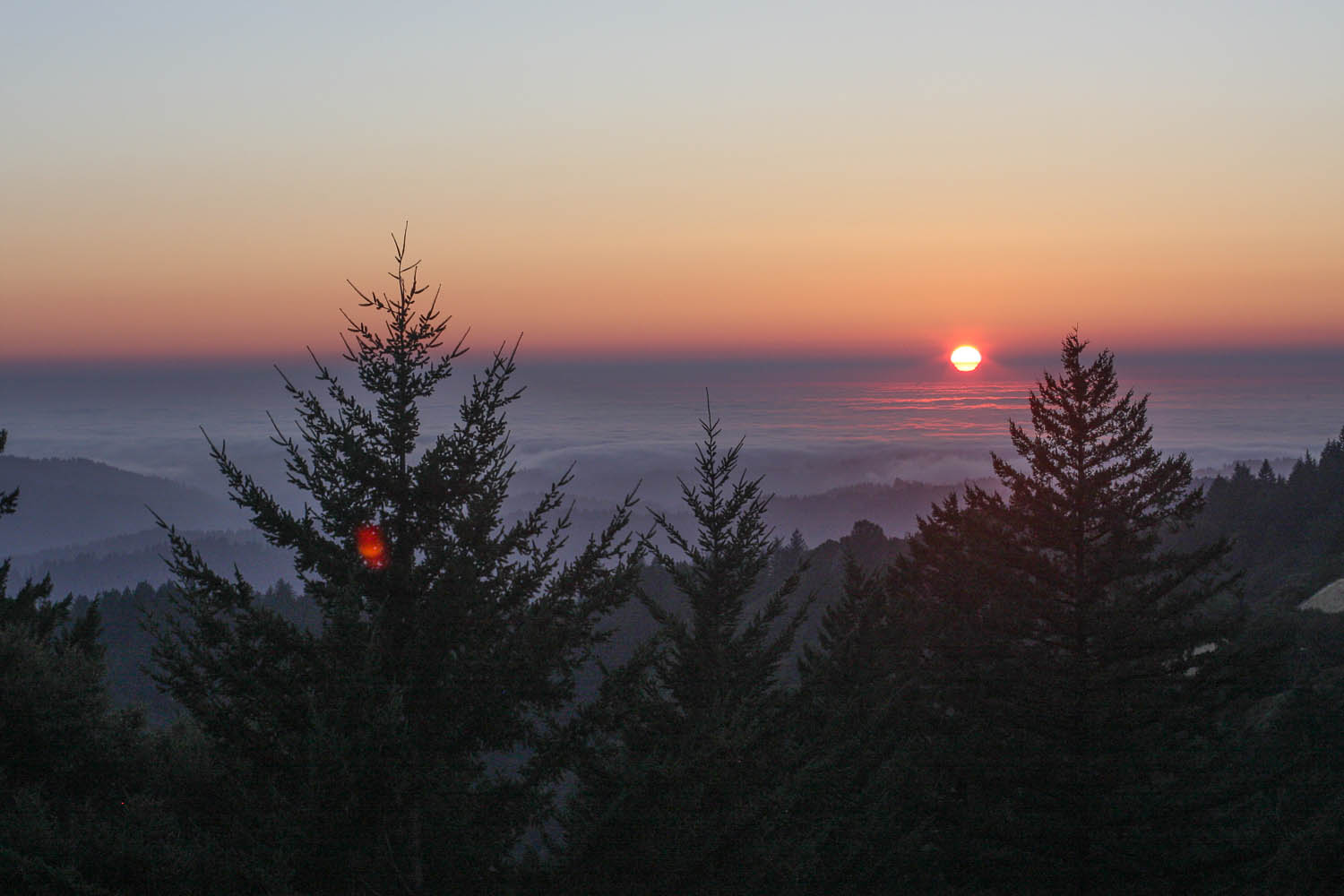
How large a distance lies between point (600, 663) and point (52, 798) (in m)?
7.79

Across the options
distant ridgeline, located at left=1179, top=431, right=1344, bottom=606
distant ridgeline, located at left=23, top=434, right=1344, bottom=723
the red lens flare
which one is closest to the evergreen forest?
the red lens flare

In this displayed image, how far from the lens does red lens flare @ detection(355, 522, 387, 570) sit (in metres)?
10.2

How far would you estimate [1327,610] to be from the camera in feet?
175

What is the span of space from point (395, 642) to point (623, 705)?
2626 mm

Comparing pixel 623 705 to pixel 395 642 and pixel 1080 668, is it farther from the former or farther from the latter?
pixel 1080 668

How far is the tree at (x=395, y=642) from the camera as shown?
326 inches

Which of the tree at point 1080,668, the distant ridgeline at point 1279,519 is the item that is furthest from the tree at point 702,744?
the distant ridgeline at point 1279,519

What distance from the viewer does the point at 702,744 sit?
10.7 metres

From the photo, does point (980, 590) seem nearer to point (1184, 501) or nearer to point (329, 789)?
point (1184, 501)

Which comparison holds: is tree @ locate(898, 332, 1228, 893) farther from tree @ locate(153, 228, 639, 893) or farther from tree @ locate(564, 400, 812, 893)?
tree @ locate(153, 228, 639, 893)

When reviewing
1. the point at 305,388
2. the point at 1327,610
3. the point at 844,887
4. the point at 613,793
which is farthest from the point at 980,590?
the point at 1327,610

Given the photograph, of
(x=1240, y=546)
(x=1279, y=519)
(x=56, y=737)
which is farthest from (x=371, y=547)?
(x=1240, y=546)

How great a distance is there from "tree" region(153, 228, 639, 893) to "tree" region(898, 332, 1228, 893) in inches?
472

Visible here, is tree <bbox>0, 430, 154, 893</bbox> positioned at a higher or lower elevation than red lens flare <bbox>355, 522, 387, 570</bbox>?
lower
